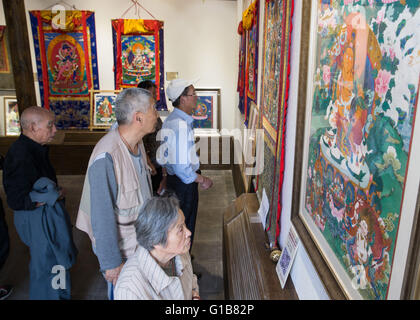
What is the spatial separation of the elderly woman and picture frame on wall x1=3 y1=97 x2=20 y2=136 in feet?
20.3

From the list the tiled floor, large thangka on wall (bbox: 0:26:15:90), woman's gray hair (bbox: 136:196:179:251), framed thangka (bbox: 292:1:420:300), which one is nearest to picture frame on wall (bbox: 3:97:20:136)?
large thangka on wall (bbox: 0:26:15:90)

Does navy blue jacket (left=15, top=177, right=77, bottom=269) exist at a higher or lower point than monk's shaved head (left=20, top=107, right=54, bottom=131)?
lower

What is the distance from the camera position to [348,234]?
0.91 m

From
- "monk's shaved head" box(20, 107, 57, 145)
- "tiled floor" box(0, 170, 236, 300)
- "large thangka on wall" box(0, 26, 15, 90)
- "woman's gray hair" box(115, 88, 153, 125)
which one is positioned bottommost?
"tiled floor" box(0, 170, 236, 300)

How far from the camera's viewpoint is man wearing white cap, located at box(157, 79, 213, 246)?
2730mm

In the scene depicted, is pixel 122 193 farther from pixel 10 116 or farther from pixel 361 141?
pixel 10 116

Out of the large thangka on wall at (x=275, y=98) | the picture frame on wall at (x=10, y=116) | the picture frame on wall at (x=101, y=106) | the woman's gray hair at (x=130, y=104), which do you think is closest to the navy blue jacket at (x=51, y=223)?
the woman's gray hair at (x=130, y=104)

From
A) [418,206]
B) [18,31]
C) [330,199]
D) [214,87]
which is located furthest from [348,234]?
[214,87]

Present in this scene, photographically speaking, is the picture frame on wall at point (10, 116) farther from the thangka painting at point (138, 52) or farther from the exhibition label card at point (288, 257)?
the exhibition label card at point (288, 257)

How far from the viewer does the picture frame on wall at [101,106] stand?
6195 mm

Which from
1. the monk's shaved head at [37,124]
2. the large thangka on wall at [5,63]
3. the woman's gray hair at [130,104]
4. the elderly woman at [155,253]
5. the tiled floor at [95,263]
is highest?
the large thangka on wall at [5,63]

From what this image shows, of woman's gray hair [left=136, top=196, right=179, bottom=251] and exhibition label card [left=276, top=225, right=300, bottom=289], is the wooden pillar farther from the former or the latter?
exhibition label card [left=276, top=225, right=300, bottom=289]

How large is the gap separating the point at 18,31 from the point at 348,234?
410 cm
